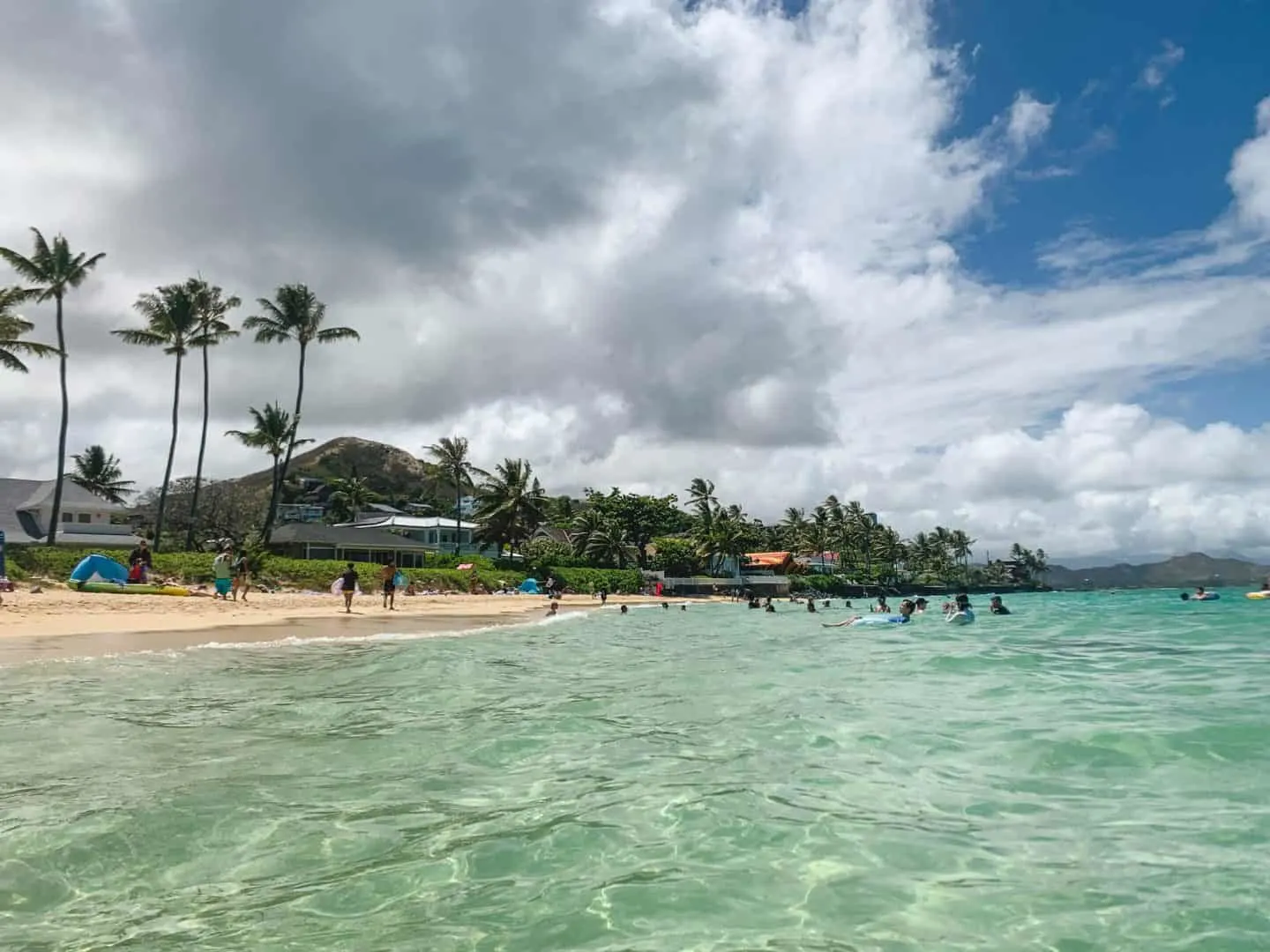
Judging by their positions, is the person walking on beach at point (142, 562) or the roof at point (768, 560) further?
the roof at point (768, 560)

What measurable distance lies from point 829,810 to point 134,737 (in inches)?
290

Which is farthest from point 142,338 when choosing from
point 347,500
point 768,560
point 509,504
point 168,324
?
point 768,560

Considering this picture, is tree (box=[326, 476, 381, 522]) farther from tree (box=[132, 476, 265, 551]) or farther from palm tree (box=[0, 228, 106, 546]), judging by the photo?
palm tree (box=[0, 228, 106, 546])

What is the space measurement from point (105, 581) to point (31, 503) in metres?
29.1

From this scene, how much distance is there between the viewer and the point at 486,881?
5.21 metres

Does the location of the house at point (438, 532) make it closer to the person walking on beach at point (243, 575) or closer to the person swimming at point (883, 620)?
the person walking on beach at point (243, 575)

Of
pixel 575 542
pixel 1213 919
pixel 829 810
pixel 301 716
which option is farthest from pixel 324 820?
pixel 575 542

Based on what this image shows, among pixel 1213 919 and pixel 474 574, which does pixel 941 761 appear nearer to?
pixel 1213 919

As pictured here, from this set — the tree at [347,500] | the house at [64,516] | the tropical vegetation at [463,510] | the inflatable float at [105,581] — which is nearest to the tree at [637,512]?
the tropical vegetation at [463,510]

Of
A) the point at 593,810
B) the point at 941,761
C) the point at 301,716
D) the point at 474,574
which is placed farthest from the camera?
the point at 474,574

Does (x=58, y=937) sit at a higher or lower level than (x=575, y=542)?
lower

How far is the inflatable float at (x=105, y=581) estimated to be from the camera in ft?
102

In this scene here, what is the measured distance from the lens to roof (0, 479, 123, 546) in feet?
165

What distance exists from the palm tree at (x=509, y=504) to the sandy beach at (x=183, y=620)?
25.2 metres
